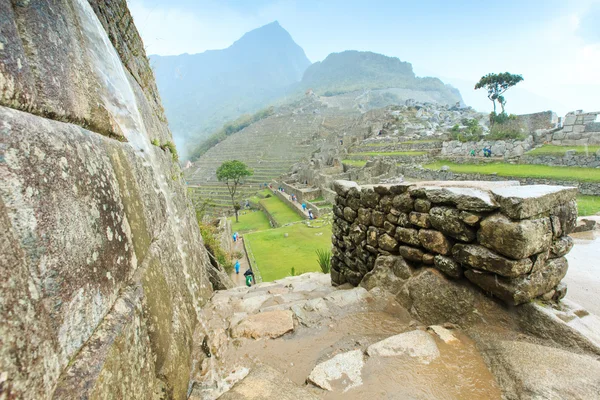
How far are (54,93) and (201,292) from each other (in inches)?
103

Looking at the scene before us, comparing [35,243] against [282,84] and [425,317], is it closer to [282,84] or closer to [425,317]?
[425,317]

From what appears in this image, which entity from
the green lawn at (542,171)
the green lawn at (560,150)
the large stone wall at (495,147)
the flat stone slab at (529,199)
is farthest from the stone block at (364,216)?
the large stone wall at (495,147)

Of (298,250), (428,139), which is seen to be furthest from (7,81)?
(428,139)

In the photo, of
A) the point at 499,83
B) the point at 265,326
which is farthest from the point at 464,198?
the point at 499,83

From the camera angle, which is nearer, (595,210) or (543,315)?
(543,315)

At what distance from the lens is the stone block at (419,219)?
2.88 meters

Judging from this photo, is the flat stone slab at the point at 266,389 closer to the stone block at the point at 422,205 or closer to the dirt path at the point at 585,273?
the stone block at the point at 422,205

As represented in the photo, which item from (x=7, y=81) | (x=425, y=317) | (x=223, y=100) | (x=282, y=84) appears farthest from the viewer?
(x=282, y=84)

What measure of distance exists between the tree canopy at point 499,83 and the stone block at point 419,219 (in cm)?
3805

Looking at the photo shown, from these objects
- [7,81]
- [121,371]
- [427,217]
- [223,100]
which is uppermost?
[223,100]

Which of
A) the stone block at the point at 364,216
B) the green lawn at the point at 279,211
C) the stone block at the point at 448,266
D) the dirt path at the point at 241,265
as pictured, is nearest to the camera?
the stone block at the point at 448,266

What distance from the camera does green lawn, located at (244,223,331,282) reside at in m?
10.2

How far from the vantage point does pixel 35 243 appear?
88 cm

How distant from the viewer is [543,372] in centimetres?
180
